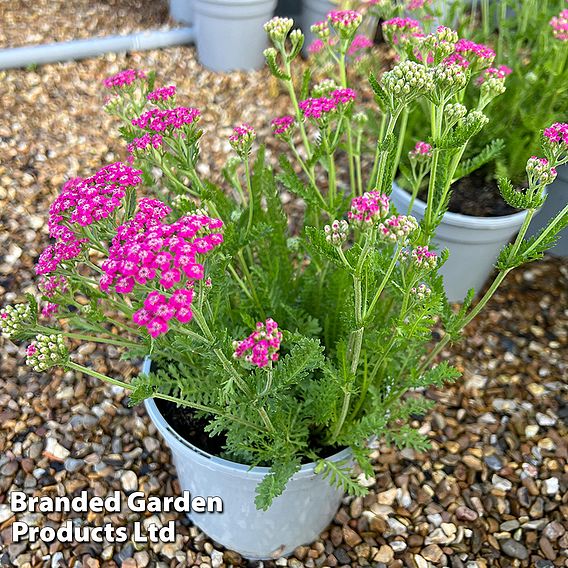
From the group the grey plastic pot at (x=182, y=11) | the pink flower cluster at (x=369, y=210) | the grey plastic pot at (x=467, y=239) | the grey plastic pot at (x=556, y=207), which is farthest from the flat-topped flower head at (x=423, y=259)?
the grey plastic pot at (x=182, y=11)

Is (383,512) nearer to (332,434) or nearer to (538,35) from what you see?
(332,434)

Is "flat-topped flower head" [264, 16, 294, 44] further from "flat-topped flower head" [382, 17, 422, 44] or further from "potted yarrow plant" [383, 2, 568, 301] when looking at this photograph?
"potted yarrow plant" [383, 2, 568, 301]

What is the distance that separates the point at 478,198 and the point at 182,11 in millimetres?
2686

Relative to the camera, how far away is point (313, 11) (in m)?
3.90

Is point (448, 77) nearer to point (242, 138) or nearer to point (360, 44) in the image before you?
point (242, 138)

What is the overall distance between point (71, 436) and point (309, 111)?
56.1 inches

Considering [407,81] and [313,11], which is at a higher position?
[407,81]

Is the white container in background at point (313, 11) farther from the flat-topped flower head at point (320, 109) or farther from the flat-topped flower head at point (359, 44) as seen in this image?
the flat-topped flower head at point (320, 109)

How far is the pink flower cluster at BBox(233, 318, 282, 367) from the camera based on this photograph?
43.0 inches

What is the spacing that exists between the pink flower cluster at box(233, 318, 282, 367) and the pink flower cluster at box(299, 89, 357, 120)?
1.98ft

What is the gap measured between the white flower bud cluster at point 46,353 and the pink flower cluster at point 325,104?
77 centimetres

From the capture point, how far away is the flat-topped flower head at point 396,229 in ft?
3.63

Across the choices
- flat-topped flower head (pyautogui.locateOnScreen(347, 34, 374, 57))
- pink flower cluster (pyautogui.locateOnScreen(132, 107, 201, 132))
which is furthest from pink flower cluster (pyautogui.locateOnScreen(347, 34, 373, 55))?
pink flower cluster (pyautogui.locateOnScreen(132, 107, 201, 132))

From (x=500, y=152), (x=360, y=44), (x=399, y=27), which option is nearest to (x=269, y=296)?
(x=399, y=27)
